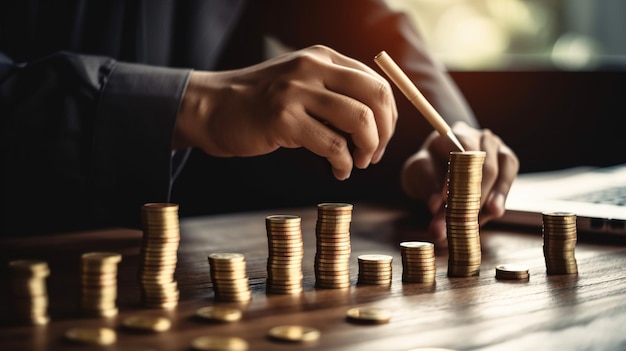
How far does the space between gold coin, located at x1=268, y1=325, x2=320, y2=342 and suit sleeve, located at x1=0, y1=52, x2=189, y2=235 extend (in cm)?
62

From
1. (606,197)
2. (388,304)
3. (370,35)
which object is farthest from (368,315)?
(370,35)

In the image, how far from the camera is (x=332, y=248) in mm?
1051

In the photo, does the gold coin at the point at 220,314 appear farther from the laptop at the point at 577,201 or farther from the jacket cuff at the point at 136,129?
the laptop at the point at 577,201

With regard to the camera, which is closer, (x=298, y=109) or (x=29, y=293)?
(x=29, y=293)

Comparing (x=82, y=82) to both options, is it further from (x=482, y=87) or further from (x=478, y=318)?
(x=482, y=87)

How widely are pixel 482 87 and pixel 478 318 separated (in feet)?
7.51

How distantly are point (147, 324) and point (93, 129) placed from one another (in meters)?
0.63

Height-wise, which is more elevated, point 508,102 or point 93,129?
point 508,102

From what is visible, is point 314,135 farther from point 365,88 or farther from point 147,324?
point 147,324

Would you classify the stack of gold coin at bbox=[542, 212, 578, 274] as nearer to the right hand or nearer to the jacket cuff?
the right hand

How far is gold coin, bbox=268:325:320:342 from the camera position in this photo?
0.76 metres

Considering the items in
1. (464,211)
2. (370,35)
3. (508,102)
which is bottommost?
(464,211)

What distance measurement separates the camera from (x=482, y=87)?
305 centimetres

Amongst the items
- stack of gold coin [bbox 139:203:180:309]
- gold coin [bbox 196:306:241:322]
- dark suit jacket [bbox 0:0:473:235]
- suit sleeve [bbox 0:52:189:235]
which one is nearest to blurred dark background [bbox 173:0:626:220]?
dark suit jacket [bbox 0:0:473:235]
